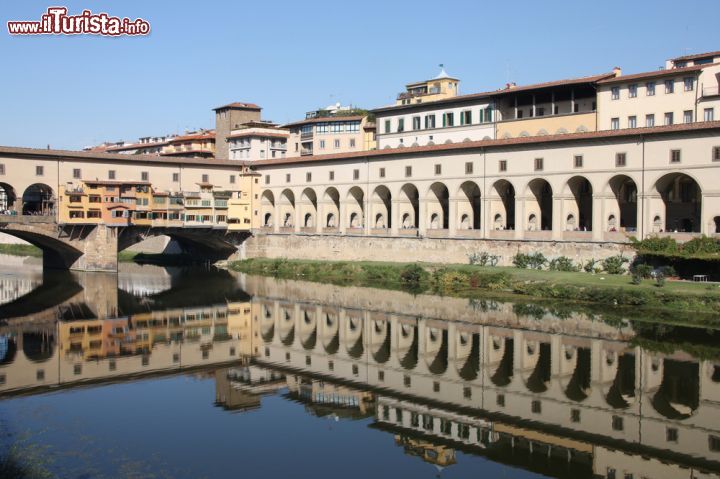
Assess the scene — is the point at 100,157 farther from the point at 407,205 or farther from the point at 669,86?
the point at 669,86

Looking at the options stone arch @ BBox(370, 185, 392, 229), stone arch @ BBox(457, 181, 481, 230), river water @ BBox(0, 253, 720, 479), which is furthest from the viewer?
stone arch @ BBox(370, 185, 392, 229)

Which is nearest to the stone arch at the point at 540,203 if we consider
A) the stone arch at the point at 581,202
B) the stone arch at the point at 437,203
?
the stone arch at the point at 581,202

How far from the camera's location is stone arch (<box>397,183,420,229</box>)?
61188 millimetres

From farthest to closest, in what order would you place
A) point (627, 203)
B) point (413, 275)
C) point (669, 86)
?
point (627, 203), point (413, 275), point (669, 86)

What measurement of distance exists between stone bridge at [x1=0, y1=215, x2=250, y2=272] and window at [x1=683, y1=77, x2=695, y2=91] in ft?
128

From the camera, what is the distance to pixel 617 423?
21859 mm

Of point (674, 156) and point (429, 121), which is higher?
point (429, 121)

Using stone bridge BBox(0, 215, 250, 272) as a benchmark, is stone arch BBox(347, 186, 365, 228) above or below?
above

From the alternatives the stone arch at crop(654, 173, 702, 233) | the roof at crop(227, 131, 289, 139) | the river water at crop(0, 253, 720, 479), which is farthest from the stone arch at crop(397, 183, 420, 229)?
the roof at crop(227, 131, 289, 139)

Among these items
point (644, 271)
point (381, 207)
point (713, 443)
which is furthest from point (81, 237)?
point (713, 443)

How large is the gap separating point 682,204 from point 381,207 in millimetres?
23258

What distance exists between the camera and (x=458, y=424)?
2209cm

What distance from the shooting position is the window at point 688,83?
50.1m

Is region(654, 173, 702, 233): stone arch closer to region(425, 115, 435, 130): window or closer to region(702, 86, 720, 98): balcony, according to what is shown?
region(702, 86, 720, 98): balcony
